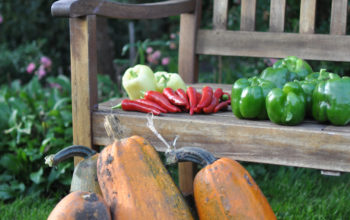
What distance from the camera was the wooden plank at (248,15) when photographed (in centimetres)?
248

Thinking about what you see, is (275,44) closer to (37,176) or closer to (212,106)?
(212,106)

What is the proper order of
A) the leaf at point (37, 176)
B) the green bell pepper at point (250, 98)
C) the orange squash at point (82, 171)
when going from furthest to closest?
the leaf at point (37, 176), the green bell pepper at point (250, 98), the orange squash at point (82, 171)

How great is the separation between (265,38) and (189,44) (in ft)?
1.35

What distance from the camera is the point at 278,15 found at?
7.92 ft

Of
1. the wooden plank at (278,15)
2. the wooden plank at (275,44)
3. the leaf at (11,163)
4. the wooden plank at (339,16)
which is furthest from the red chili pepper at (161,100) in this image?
the leaf at (11,163)

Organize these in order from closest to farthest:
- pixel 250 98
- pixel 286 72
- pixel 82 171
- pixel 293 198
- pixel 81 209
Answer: pixel 81 209, pixel 82 171, pixel 250 98, pixel 286 72, pixel 293 198

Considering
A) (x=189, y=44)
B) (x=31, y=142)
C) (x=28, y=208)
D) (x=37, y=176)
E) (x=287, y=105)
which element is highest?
(x=189, y=44)

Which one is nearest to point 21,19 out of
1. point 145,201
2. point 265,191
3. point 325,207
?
point 265,191

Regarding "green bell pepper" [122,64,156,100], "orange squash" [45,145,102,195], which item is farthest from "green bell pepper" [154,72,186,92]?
"orange squash" [45,145,102,195]

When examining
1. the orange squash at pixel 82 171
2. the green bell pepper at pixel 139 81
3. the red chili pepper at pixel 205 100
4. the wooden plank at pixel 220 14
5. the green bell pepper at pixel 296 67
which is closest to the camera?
the orange squash at pixel 82 171

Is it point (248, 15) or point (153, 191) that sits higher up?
point (248, 15)

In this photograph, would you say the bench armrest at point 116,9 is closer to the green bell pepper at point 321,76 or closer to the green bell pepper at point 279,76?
the green bell pepper at point 279,76

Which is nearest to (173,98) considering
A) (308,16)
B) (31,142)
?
(308,16)

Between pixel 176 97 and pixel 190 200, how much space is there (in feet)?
1.56
